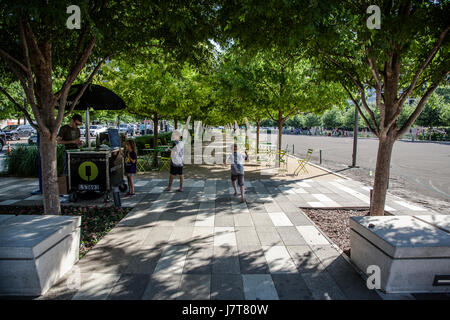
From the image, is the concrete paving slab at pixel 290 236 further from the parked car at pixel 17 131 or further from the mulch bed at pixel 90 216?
the parked car at pixel 17 131

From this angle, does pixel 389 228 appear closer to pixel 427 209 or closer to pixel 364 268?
pixel 364 268

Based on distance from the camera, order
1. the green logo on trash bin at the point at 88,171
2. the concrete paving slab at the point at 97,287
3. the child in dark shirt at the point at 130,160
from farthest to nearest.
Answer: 1. the child in dark shirt at the point at 130,160
2. the green logo on trash bin at the point at 88,171
3. the concrete paving slab at the point at 97,287

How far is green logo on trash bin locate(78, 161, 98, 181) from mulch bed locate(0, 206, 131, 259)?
74 cm

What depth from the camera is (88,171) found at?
6828 mm

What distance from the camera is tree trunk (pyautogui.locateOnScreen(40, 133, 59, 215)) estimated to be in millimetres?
4797

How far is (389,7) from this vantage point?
15.1ft

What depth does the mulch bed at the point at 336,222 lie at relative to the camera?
4922 mm

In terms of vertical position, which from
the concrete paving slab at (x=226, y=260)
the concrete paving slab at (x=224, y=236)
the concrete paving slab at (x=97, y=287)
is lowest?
the concrete paving slab at (x=97, y=287)

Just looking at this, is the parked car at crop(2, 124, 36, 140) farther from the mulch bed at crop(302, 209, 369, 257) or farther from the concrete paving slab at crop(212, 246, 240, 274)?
the mulch bed at crop(302, 209, 369, 257)

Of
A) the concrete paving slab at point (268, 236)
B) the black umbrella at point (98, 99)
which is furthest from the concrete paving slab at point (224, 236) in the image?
the black umbrella at point (98, 99)

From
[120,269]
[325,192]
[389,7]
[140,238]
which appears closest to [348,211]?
[325,192]

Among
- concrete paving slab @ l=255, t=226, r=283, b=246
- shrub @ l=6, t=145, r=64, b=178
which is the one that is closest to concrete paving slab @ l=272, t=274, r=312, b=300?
concrete paving slab @ l=255, t=226, r=283, b=246

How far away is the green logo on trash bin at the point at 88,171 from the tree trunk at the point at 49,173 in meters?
1.90

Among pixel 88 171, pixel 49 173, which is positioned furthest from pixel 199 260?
pixel 88 171
